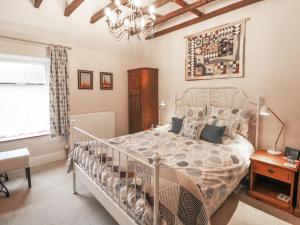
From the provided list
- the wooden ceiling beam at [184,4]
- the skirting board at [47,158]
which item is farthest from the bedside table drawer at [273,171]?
the skirting board at [47,158]

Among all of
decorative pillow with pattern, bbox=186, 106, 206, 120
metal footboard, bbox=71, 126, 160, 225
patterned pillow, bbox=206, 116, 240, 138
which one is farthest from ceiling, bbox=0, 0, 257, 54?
metal footboard, bbox=71, 126, 160, 225

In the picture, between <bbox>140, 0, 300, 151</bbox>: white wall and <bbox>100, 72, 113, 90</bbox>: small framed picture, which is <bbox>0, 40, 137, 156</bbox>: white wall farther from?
<bbox>140, 0, 300, 151</bbox>: white wall

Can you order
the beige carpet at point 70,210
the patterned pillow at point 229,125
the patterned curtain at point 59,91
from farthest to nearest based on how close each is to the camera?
1. the patterned curtain at point 59,91
2. the patterned pillow at point 229,125
3. the beige carpet at point 70,210

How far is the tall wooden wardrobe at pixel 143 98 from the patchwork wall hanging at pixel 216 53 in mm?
826

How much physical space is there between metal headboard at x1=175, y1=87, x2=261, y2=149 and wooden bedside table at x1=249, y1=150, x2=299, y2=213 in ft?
1.40

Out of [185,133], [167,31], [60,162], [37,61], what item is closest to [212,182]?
[185,133]

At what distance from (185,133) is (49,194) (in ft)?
6.77

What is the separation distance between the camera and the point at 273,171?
2.16 metres

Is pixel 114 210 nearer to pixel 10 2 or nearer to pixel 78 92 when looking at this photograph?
pixel 78 92

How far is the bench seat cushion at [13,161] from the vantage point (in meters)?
2.44

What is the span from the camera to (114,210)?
159 cm

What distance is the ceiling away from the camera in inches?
109

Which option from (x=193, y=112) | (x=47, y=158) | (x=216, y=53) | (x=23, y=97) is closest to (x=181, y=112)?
(x=193, y=112)

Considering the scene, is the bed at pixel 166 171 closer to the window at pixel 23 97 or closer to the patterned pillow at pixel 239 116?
the patterned pillow at pixel 239 116
